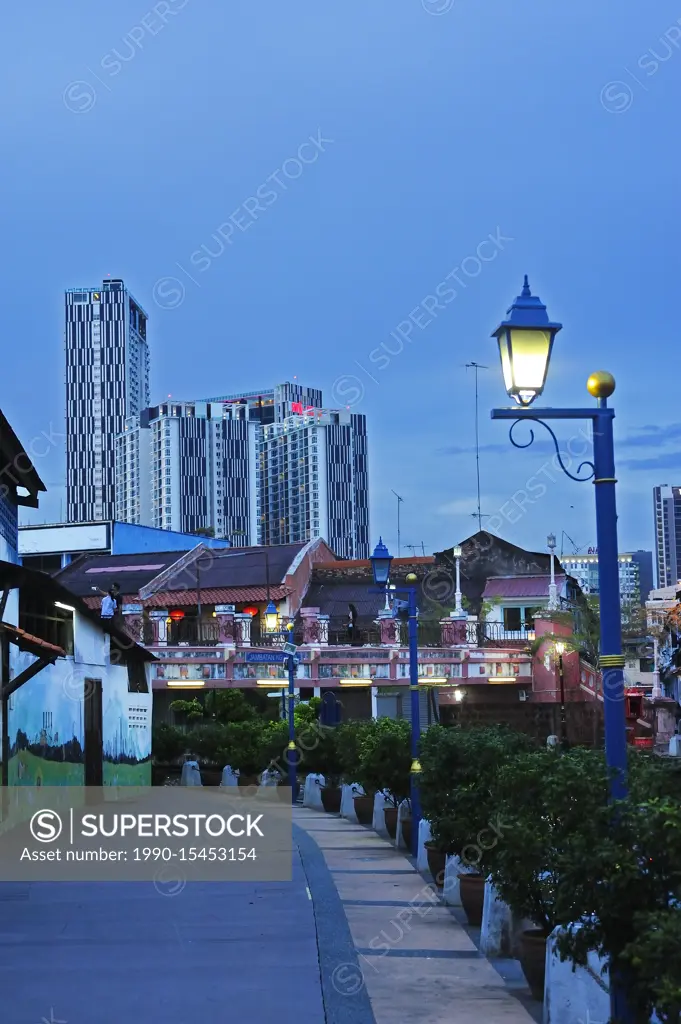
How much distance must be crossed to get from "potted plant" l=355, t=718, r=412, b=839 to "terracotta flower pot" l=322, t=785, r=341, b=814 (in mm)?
6409

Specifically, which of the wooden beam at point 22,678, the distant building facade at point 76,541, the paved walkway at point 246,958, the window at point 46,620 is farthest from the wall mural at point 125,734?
the distant building facade at point 76,541

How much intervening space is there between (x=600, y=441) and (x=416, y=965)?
18.7ft

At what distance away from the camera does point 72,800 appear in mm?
26250

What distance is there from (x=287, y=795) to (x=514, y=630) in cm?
2300

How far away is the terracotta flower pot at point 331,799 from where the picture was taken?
104 feet

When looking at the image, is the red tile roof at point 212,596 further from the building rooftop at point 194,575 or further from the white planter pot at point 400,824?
the white planter pot at point 400,824

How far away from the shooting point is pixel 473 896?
1371 cm

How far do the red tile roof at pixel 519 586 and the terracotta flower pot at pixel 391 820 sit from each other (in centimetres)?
3205

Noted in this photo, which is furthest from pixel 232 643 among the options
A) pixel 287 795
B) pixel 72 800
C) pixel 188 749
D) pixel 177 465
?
pixel 177 465

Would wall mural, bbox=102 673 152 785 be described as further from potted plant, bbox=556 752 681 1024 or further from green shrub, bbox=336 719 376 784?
potted plant, bbox=556 752 681 1024

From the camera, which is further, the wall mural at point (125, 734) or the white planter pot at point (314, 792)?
the white planter pot at point (314, 792)

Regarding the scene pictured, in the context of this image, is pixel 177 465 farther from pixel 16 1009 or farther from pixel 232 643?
pixel 16 1009

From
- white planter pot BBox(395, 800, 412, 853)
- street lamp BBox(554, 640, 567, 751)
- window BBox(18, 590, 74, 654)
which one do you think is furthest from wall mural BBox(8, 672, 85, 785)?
A: street lamp BBox(554, 640, 567, 751)

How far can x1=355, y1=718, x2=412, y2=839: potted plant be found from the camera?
2416 cm
